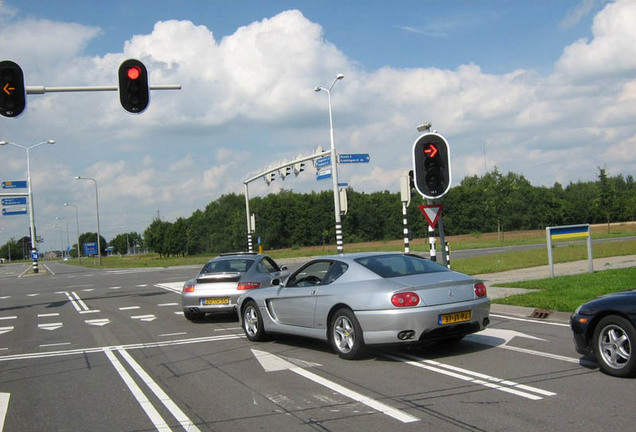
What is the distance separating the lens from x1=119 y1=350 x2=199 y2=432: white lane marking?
5309 mm

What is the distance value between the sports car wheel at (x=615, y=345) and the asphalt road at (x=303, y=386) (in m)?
0.13

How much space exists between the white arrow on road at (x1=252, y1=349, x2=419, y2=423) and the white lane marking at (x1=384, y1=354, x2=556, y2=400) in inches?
50.1

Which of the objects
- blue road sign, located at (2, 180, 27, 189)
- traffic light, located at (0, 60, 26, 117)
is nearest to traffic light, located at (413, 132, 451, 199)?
traffic light, located at (0, 60, 26, 117)

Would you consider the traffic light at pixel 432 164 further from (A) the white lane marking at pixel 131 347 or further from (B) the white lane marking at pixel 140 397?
(B) the white lane marking at pixel 140 397

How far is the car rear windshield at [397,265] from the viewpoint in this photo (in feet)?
26.4

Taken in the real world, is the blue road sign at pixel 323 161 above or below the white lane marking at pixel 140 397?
above

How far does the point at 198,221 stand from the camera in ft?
343

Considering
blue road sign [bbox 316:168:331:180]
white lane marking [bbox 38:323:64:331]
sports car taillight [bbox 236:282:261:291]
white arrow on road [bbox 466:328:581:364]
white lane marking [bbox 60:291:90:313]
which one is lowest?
white lane marking [bbox 60:291:90:313]

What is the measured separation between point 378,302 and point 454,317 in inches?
38.5

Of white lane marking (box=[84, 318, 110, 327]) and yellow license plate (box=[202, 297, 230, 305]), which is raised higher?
yellow license plate (box=[202, 297, 230, 305])

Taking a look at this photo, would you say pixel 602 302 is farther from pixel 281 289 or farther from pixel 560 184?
pixel 560 184

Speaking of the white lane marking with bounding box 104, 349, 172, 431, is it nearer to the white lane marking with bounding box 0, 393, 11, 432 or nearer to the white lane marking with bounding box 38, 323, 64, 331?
the white lane marking with bounding box 0, 393, 11, 432

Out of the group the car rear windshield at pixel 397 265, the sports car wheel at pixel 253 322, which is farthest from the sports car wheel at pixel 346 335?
the sports car wheel at pixel 253 322

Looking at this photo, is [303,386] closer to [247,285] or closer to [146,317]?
[247,285]
